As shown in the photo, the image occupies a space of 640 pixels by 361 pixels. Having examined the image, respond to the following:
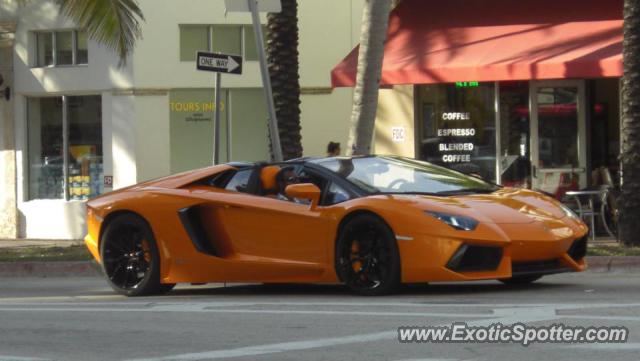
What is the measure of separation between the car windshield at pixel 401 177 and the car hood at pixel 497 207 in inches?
11.3

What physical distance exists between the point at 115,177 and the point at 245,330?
14740 mm

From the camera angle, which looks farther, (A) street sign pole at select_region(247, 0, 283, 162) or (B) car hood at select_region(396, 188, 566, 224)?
(A) street sign pole at select_region(247, 0, 283, 162)

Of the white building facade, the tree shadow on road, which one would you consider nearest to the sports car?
the tree shadow on road

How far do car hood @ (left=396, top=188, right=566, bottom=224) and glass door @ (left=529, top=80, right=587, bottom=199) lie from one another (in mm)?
9558

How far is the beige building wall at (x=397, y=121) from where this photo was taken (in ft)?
68.4

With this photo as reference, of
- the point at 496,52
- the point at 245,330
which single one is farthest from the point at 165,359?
the point at 496,52

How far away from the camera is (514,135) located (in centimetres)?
2006

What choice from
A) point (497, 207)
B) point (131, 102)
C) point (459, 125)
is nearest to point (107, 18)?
point (131, 102)

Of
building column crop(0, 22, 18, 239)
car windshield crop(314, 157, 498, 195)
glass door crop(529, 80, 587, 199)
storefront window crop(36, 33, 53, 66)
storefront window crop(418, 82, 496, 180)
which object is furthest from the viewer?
building column crop(0, 22, 18, 239)

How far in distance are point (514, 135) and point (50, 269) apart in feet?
27.2

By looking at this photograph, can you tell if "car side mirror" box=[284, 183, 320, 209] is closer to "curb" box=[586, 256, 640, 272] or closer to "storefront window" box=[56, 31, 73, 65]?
"curb" box=[586, 256, 640, 272]

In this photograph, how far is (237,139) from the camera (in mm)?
23031

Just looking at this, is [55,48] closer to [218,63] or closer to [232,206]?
[218,63]

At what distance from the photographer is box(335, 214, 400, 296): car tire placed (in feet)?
31.8
